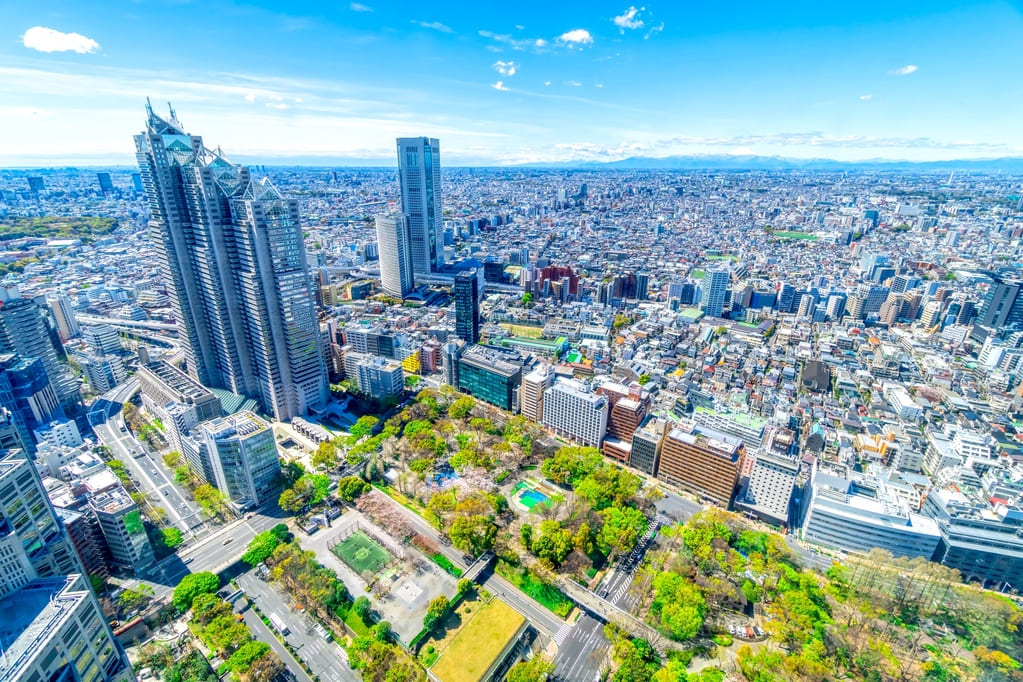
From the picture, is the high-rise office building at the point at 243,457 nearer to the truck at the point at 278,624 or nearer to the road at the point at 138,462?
the road at the point at 138,462

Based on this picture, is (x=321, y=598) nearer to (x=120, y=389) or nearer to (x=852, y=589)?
(x=852, y=589)

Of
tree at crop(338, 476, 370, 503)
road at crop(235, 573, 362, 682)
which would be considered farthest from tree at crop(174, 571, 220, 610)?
tree at crop(338, 476, 370, 503)

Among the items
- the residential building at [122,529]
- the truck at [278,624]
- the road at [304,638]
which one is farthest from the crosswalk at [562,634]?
the residential building at [122,529]

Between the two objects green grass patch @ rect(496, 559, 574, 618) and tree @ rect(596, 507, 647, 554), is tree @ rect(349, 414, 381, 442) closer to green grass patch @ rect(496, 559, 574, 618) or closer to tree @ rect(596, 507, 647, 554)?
green grass patch @ rect(496, 559, 574, 618)

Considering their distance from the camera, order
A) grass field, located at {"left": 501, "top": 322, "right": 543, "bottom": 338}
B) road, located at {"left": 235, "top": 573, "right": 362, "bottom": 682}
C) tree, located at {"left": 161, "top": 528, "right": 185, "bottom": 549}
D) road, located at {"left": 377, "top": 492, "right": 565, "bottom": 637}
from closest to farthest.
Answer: road, located at {"left": 235, "top": 573, "right": 362, "bottom": 682}, road, located at {"left": 377, "top": 492, "right": 565, "bottom": 637}, tree, located at {"left": 161, "top": 528, "right": 185, "bottom": 549}, grass field, located at {"left": 501, "top": 322, "right": 543, "bottom": 338}

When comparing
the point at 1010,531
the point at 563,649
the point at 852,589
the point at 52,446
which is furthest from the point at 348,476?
the point at 1010,531

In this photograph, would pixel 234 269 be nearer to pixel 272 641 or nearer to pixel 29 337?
pixel 29 337
